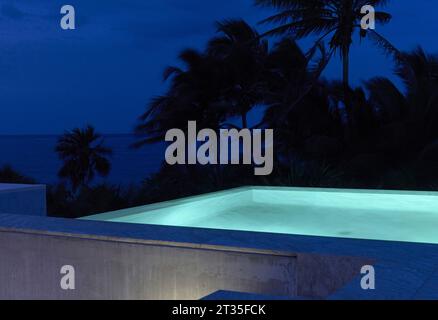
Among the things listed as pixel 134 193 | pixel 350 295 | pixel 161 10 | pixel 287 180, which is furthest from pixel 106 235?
pixel 161 10

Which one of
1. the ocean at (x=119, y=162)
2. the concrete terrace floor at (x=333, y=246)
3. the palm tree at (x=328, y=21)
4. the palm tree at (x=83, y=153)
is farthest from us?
the palm tree at (x=83, y=153)

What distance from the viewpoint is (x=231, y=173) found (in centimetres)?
955

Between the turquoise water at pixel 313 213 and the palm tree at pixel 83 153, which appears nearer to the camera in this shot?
the turquoise water at pixel 313 213

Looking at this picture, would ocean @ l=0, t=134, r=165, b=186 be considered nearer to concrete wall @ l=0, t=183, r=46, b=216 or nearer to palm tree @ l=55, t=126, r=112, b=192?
palm tree @ l=55, t=126, r=112, b=192

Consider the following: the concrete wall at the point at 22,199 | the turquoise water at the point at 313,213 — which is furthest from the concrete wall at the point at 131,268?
the turquoise water at the point at 313,213

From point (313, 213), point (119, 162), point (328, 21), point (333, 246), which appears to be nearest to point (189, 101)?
point (328, 21)

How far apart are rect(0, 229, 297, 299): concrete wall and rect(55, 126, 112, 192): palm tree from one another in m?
17.0

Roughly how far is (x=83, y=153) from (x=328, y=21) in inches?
464

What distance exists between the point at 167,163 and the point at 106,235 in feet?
32.1

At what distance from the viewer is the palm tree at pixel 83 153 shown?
760 inches

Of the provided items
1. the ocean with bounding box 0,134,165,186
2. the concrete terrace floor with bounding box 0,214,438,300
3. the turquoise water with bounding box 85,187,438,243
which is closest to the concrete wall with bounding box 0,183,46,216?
the turquoise water with bounding box 85,187,438,243

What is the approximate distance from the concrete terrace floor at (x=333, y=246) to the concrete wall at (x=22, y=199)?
106 cm

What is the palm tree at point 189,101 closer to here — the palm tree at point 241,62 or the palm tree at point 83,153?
the palm tree at point 241,62
